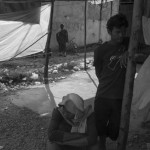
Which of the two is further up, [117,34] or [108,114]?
[117,34]

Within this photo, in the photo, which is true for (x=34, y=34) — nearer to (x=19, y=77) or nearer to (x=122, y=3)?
(x=19, y=77)

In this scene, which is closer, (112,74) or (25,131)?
(112,74)

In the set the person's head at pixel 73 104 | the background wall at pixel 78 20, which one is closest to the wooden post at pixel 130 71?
the person's head at pixel 73 104

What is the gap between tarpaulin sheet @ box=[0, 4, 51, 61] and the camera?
16.3 feet

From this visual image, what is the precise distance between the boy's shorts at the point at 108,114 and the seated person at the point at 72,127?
24cm

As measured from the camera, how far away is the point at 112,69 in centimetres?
281

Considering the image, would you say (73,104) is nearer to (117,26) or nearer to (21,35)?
(117,26)

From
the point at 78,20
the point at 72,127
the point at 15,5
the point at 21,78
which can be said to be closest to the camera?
the point at 72,127

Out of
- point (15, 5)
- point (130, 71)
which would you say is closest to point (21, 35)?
point (15, 5)

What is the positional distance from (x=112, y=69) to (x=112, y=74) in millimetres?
50

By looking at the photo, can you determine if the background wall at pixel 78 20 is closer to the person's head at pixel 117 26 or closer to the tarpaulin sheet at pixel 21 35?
the tarpaulin sheet at pixel 21 35

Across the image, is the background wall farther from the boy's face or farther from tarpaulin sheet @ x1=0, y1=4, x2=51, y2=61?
the boy's face

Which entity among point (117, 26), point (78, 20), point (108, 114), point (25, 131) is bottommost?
point (78, 20)

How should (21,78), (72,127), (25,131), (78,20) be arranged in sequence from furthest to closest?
1. (78,20)
2. (21,78)
3. (25,131)
4. (72,127)
